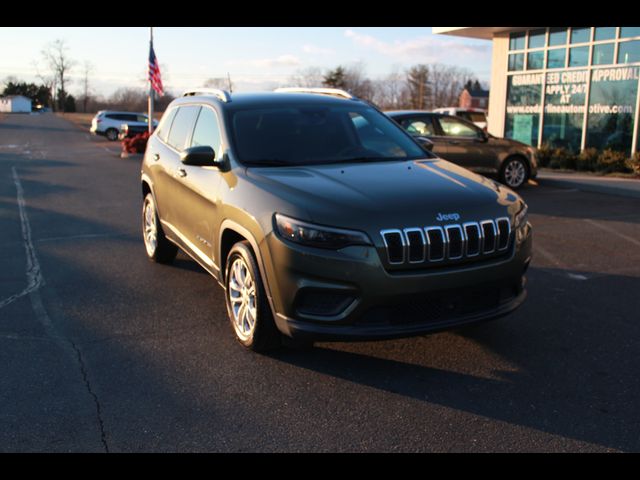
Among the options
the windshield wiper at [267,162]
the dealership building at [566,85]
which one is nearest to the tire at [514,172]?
the dealership building at [566,85]

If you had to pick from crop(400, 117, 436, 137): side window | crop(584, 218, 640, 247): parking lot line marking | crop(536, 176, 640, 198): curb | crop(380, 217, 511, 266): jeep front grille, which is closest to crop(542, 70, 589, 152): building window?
crop(536, 176, 640, 198): curb

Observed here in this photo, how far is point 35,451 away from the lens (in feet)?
10.9

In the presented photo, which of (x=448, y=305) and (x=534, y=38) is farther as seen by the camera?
(x=534, y=38)

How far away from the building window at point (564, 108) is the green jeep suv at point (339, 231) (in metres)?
14.4

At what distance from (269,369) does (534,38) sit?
18229 millimetres

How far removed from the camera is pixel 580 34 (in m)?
18.0

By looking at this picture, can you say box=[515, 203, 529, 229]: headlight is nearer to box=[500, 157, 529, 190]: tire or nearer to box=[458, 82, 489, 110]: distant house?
box=[500, 157, 529, 190]: tire

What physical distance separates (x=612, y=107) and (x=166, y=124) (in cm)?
A: 1409

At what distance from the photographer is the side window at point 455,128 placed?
43.8 ft

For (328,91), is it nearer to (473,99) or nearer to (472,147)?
(472,147)

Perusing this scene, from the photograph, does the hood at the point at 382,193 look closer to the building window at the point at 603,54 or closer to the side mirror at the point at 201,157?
the side mirror at the point at 201,157

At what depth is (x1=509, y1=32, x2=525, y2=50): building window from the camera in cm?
2018

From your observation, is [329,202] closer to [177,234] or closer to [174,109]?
[177,234]
